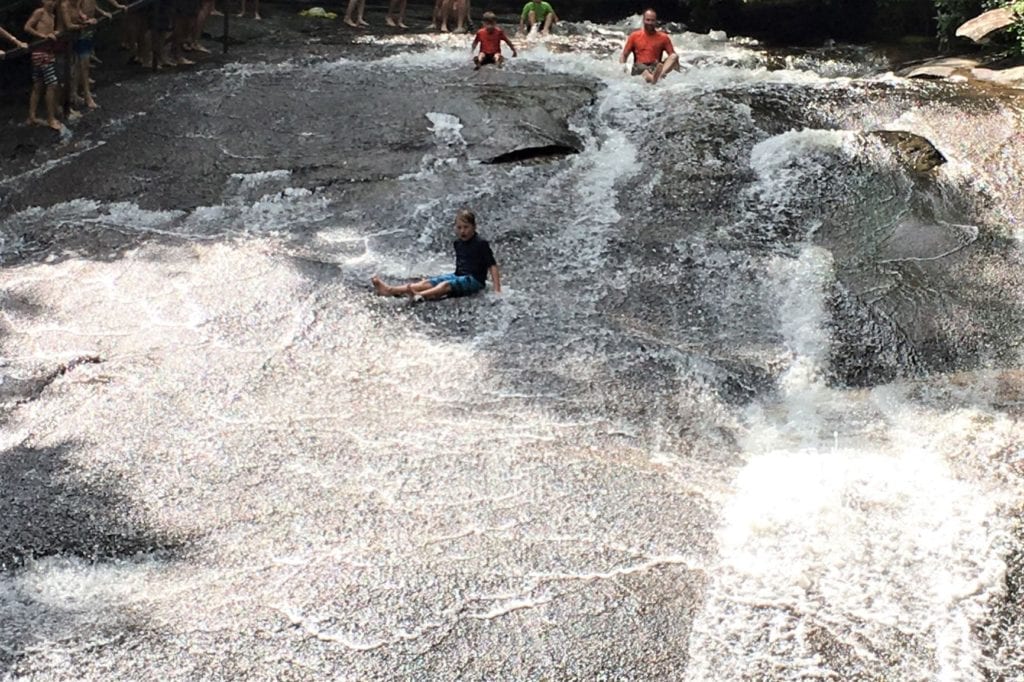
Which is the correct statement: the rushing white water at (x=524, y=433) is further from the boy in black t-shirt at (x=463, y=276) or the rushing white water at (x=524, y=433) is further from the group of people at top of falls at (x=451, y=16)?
the group of people at top of falls at (x=451, y=16)

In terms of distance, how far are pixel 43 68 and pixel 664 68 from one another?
773cm

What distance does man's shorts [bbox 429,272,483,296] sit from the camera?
9.83m

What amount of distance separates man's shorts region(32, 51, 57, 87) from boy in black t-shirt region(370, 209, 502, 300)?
6044 mm

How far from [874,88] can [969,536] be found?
8.84 metres

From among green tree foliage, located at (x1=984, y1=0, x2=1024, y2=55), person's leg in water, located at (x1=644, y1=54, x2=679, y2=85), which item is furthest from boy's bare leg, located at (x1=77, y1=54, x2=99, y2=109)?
green tree foliage, located at (x1=984, y1=0, x2=1024, y2=55)

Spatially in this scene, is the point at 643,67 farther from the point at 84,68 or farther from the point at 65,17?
the point at 65,17

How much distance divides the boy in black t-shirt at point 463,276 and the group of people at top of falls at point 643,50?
19.2 ft

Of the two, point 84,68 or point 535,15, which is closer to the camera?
point 84,68

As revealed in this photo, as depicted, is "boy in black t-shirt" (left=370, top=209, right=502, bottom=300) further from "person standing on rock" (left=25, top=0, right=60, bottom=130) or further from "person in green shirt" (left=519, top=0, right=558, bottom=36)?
"person in green shirt" (left=519, top=0, right=558, bottom=36)

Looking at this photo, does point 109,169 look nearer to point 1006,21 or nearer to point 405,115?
point 405,115

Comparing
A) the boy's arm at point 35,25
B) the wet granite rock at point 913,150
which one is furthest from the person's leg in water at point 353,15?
the wet granite rock at point 913,150

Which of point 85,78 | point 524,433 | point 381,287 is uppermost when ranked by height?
point 85,78

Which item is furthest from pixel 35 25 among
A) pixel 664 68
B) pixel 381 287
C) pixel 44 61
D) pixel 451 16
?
pixel 451 16

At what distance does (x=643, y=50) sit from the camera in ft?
50.9
